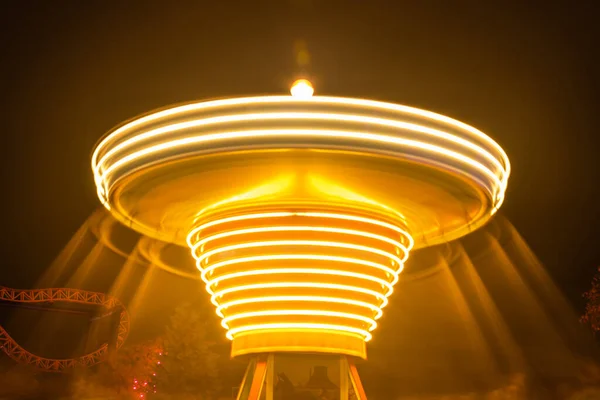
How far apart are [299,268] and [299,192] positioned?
1386 mm

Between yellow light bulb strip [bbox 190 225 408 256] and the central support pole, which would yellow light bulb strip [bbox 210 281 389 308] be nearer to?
yellow light bulb strip [bbox 190 225 408 256]

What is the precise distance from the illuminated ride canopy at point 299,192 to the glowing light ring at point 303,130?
18 millimetres

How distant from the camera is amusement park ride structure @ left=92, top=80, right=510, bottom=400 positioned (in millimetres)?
10250

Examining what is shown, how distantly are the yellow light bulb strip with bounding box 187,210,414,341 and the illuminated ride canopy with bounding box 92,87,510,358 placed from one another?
25 millimetres

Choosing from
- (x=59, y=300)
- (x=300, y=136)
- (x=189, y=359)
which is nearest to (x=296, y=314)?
(x=300, y=136)

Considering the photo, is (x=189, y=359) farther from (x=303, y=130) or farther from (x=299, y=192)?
(x=303, y=130)

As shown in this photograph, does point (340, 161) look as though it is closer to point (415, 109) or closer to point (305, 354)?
point (415, 109)

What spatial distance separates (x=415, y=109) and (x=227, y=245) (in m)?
4.23

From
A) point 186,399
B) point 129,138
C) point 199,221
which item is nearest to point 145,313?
point 186,399

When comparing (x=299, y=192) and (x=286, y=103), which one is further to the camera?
(x=299, y=192)

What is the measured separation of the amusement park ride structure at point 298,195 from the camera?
10.2 metres

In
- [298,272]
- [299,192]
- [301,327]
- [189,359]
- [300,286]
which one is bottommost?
[301,327]

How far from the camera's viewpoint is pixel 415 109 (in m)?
10.6

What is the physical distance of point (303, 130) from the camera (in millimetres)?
10156
